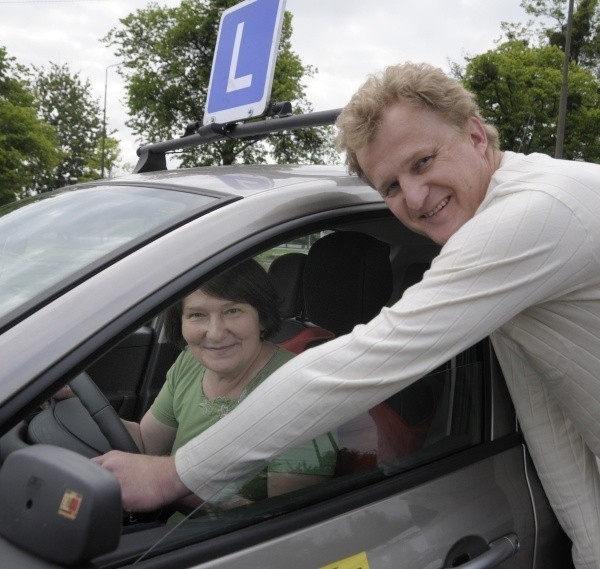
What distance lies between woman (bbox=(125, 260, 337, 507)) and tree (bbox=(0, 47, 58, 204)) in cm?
3476

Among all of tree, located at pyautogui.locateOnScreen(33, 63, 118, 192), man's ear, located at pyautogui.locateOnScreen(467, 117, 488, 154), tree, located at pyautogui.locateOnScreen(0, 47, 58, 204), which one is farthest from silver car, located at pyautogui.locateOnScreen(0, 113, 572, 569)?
tree, located at pyautogui.locateOnScreen(33, 63, 118, 192)

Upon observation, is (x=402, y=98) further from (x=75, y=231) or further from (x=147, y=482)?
(x=147, y=482)

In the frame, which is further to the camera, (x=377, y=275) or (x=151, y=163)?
(x=151, y=163)

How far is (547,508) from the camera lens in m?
1.88

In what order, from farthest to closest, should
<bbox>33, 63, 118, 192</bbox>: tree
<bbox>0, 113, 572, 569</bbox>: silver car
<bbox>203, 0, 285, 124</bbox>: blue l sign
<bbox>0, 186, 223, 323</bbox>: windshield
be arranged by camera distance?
<bbox>33, 63, 118, 192</bbox>: tree, <bbox>203, 0, 285, 124</bbox>: blue l sign, <bbox>0, 186, 223, 323</bbox>: windshield, <bbox>0, 113, 572, 569</bbox>: silver car

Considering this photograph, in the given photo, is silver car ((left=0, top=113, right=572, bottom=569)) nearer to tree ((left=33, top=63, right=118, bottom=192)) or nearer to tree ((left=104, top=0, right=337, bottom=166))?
Result: tree ((left=104, top=0, right=337, bottom=166))

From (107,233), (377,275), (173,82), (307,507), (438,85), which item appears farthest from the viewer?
(173,82)

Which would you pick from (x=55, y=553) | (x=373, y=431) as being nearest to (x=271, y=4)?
(x=373, y=431)

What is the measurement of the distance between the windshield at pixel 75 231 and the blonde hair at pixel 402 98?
1.49 ft

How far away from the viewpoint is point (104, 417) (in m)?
1.75

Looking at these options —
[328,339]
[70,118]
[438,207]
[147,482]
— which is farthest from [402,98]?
[70,118]

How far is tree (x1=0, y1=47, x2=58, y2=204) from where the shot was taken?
34719 mm

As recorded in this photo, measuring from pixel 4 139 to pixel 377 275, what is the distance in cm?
3555

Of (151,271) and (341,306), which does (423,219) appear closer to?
(341,306)
